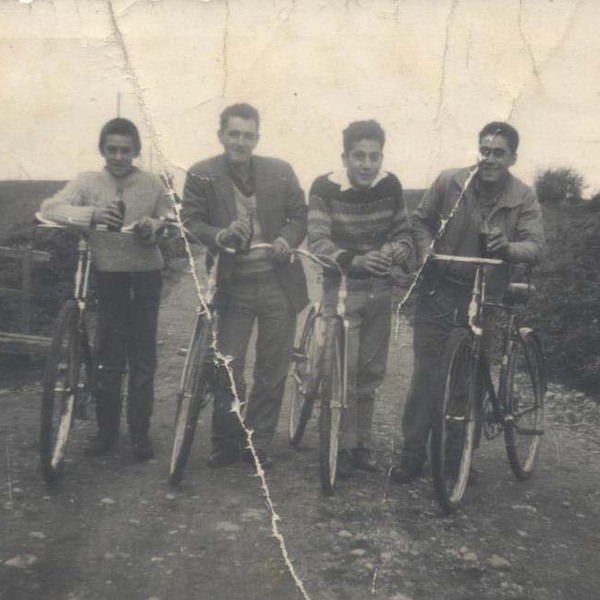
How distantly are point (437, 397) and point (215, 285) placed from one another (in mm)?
1335

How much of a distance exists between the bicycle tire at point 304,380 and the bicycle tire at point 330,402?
132mm

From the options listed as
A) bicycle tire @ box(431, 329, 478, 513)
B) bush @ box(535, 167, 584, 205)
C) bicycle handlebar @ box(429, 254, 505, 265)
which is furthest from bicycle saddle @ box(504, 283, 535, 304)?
bush @ box(535, 167, 584, 205)

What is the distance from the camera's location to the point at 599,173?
18.3 ft

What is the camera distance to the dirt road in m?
2.97

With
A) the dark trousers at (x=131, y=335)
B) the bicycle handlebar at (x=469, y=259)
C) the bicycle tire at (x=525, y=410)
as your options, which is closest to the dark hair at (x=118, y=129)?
the dark trousers at (x=131, y=335)

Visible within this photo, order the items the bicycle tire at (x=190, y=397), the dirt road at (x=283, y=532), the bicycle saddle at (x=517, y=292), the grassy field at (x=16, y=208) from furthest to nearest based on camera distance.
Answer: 1. the grassy field at (x=16, y=208)
2. the bicycle saddle at (x=517, y=292)
3. the bicycle tire at (x=190, y=397)
4. the dirt road at (x=283, y=532)

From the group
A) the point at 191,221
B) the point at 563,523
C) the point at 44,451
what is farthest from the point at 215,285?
the point at 563,523

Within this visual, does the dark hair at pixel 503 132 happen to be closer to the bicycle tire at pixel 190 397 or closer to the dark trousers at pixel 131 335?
the bicycle tire at pixel 190 397

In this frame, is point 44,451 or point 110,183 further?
point 110,183

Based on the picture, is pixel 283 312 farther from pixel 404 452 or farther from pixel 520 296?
pixel 520 296

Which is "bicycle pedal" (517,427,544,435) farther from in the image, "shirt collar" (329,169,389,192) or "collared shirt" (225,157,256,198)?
"collared shirt" (225,157,256,198)

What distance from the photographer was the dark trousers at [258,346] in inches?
172

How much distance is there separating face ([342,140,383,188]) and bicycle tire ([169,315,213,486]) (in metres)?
1.18

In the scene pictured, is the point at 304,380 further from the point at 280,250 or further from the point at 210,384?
the point at 280,250
